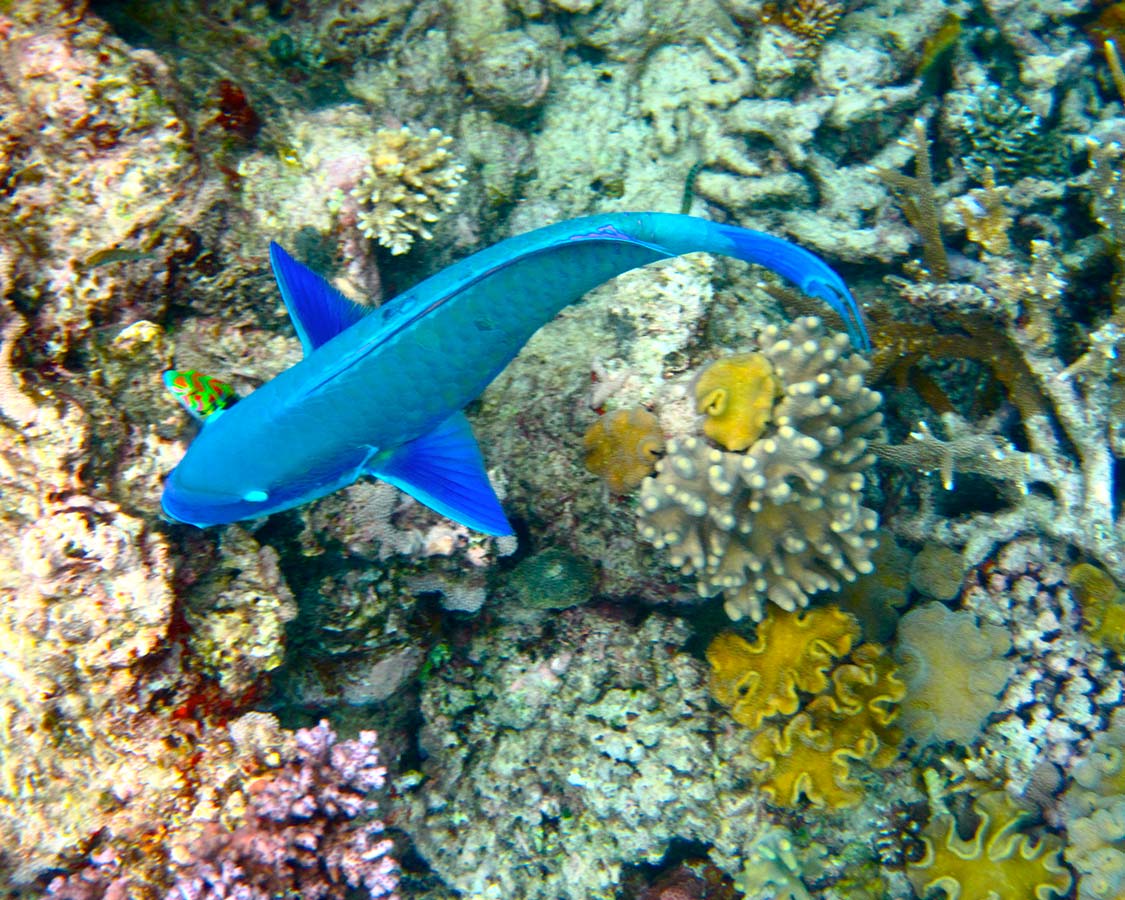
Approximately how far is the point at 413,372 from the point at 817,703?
243 cm

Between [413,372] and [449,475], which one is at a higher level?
[413,372]

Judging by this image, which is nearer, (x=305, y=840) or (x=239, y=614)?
(x=305, y=840)

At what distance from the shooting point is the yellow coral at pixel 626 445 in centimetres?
316

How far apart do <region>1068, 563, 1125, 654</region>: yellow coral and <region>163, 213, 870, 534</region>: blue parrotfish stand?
1.95 meters

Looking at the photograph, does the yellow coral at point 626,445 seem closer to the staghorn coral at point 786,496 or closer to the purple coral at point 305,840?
the staghorn coral at point 786,496

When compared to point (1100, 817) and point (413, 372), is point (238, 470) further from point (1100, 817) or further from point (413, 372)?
point (1100, 817)

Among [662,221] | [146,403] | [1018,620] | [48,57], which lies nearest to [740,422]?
[662,221]

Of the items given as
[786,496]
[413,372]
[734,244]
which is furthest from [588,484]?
[734,244]

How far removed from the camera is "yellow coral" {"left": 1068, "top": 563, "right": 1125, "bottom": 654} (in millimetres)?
3369

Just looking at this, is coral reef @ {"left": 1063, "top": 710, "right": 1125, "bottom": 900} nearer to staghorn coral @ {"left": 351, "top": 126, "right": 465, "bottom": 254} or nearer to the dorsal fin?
the dorsal fin

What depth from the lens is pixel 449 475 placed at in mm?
2762

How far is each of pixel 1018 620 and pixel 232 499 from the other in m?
3.82

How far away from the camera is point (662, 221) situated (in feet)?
9.21

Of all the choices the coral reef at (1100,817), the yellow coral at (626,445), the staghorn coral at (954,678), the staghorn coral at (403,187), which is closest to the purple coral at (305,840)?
the yellow coral at (626,445)
